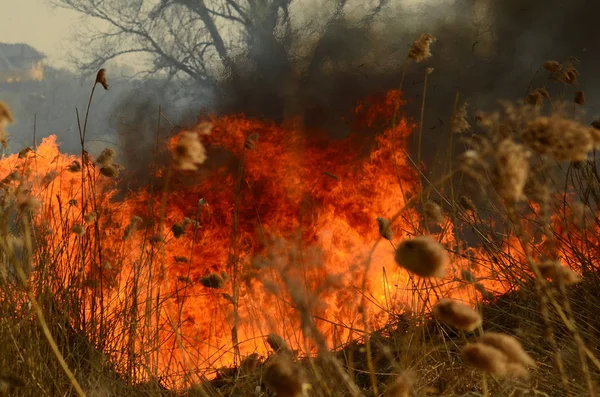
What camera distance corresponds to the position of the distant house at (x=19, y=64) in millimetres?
12844

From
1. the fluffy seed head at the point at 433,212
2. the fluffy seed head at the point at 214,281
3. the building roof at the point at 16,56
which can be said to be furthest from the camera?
the building roof at the point at 16,56

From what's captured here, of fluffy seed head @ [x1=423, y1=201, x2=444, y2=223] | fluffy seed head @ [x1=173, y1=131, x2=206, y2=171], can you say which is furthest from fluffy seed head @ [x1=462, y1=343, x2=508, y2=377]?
fluffy seed head @ [x1=423, y1=201, x2=444, y2=223]

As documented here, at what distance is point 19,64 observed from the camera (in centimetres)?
1370

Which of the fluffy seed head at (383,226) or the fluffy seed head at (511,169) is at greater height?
the fluffy seed head at (383,226)

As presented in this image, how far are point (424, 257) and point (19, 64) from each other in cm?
1502

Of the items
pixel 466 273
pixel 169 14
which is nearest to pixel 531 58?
pixel 169 14

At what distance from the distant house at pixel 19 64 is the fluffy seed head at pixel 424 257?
13.3 metres

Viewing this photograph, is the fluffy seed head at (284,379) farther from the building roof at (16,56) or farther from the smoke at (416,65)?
the building roof at (16,56)

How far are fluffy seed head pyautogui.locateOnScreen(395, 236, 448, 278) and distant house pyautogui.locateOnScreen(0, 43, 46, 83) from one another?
13.3 metres

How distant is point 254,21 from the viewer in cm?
940

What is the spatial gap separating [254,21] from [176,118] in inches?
83.7

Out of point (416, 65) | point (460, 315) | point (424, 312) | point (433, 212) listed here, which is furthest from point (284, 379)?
point (416, 65)

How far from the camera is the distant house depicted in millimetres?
12844

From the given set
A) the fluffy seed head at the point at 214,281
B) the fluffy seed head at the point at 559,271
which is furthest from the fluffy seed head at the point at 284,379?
the fluffy seed head at the point at 214,281
